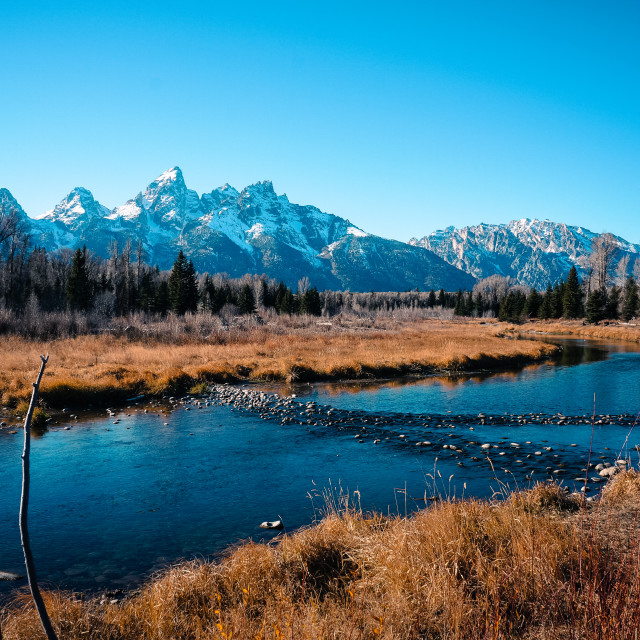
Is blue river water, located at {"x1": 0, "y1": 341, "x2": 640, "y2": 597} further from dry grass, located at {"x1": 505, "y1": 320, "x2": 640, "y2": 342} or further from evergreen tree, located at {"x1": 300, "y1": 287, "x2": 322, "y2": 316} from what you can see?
evergreen tree, located at {"x1": 300, "y1": 287, "x2": 322, "y2": 316}

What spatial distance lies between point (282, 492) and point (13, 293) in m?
67.3

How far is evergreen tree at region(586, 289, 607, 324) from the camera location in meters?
75.5

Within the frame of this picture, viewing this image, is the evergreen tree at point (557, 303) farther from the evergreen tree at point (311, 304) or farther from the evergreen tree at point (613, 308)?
the evergreen tree at point (311, 304)

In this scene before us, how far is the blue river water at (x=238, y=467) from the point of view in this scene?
7977 mm

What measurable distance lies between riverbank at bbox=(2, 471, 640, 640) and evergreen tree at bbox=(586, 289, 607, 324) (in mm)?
80237

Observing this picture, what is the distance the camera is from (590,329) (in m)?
67.7

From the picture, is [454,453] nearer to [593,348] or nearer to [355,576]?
[355,576]

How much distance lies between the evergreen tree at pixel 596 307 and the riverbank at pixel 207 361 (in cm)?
4278

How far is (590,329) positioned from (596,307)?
10830 millimetres

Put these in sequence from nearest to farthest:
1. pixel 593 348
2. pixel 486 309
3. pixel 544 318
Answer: pixel 593 348 → pixel 544 318 → pixel 486 309

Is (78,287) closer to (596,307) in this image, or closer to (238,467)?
(238,467)

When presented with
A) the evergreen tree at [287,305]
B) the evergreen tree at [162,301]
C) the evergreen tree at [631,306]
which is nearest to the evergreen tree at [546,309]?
the evergreen tree at [631,306]

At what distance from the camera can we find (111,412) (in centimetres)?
1805

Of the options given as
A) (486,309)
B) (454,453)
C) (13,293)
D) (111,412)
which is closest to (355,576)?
(454,453)
